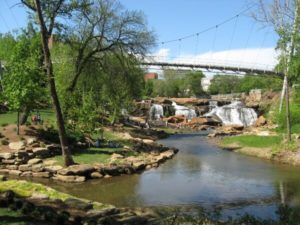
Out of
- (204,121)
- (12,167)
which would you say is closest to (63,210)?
(12,167)

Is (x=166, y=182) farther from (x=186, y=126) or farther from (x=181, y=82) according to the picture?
(x=181, y=82)

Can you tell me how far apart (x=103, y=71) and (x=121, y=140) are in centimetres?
568

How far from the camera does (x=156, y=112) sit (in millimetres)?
76062

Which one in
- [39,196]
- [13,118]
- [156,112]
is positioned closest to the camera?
[39,196]

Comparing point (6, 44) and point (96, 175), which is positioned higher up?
point (6, 44)

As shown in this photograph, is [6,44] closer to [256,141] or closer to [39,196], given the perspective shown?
[256,141]

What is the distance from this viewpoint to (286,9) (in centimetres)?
2689

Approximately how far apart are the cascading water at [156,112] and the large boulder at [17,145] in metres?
47.7

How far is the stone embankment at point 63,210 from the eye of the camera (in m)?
12.2

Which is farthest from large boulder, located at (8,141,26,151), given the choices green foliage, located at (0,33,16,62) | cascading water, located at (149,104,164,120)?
cascading water, located at (149,104,164,120)

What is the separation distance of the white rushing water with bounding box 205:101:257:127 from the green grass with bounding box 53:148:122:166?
4220 cm

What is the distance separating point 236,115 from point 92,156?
46993 millimetres

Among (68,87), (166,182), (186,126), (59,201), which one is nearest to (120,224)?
(59,201)

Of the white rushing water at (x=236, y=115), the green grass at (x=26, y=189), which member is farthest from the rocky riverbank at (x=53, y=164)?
the white rushing water at (x=236, y=115)
